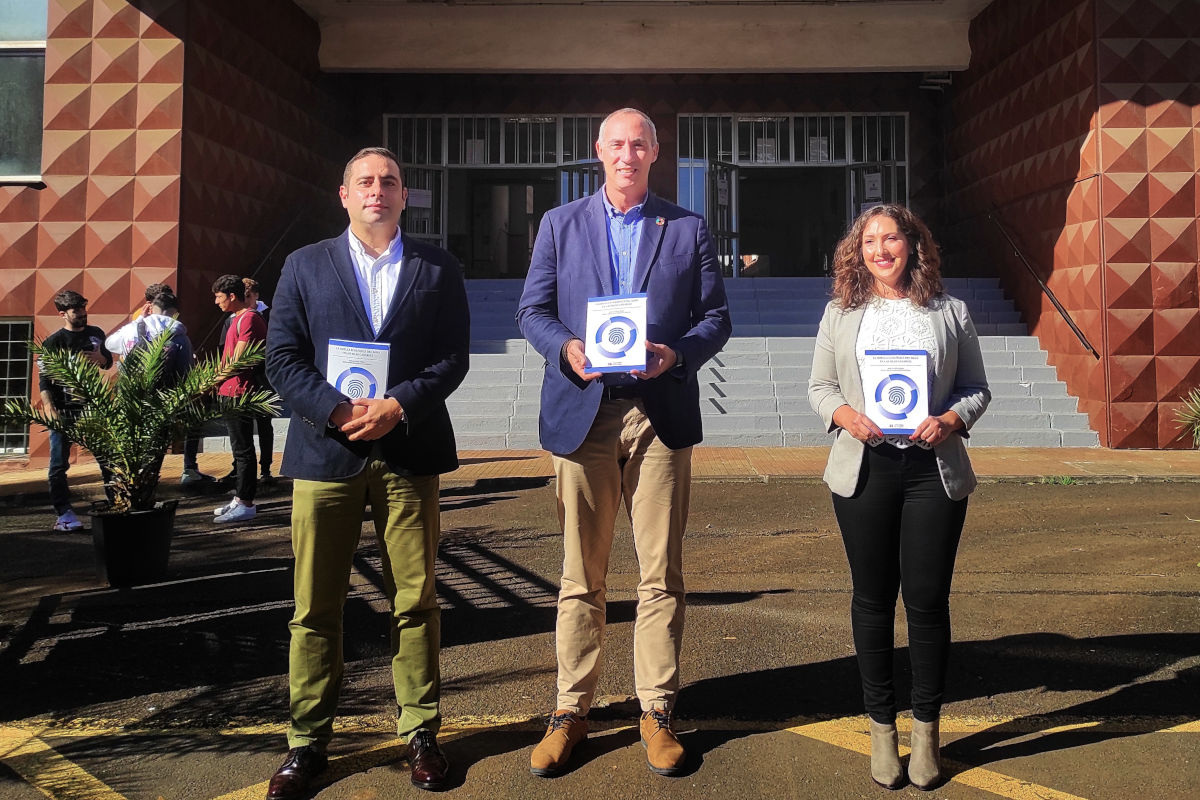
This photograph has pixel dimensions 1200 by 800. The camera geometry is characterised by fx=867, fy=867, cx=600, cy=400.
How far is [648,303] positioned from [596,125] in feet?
50.2

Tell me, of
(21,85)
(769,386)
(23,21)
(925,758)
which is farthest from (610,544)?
(23,21)

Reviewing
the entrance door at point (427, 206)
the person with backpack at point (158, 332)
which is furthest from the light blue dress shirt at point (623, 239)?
the entrance door at point (427, 206)

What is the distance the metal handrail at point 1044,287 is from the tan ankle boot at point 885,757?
1070cm

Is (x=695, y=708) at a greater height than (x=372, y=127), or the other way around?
(x=372, y=127)

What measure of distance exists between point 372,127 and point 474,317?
202 inches

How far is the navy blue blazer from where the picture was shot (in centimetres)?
291

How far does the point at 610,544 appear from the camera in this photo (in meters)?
3.04

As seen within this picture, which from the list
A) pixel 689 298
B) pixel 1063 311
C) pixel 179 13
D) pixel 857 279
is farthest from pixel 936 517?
pixel 179 13

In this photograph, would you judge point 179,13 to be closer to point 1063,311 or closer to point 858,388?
point 858,388

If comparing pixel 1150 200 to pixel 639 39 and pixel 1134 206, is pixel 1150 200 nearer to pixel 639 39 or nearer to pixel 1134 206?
pixel 1134 206

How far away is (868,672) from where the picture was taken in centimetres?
291

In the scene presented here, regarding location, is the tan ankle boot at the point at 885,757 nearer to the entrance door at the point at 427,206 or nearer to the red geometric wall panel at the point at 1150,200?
the red geometric wall panel at the point at 1150,200

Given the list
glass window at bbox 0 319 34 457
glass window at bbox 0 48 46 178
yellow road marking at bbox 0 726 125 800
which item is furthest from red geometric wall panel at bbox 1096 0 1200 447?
glass window at bbox 0 319 34 457

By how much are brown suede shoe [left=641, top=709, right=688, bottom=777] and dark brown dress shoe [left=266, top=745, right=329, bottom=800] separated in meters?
1.10
